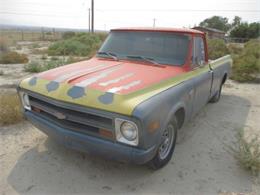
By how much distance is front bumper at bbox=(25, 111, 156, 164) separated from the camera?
238cm

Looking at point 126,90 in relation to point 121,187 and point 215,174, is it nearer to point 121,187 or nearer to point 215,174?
point 121,187

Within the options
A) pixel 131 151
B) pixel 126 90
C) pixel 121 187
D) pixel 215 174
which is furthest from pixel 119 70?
pixel 215 174

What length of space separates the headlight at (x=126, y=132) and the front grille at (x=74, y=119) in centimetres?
9

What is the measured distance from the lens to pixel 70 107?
2.51 m

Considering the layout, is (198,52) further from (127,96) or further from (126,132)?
(126,132)

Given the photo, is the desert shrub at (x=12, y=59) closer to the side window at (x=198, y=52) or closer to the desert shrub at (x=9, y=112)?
the desert shrub at (x=9, y=112)

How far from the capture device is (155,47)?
Answer: 3.59m

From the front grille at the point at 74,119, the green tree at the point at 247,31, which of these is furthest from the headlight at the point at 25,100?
the green tree at the point at 247,31

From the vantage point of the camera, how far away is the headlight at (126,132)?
2.31m

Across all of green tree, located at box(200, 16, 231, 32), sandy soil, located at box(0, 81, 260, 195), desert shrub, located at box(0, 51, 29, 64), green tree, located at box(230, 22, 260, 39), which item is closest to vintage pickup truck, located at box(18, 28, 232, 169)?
sandy soil, located at box(0, 81, 260, 195)

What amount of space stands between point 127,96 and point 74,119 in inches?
25.7

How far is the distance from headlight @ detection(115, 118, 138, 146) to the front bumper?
0.20 feet

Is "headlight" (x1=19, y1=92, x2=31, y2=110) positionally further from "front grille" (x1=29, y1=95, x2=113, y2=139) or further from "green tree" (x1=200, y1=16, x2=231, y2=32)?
"green tree" (x1=200, y1=16, x2=231, y2=32)

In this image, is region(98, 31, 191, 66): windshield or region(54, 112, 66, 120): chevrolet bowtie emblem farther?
region(98, 31, 191, 66): windshield
